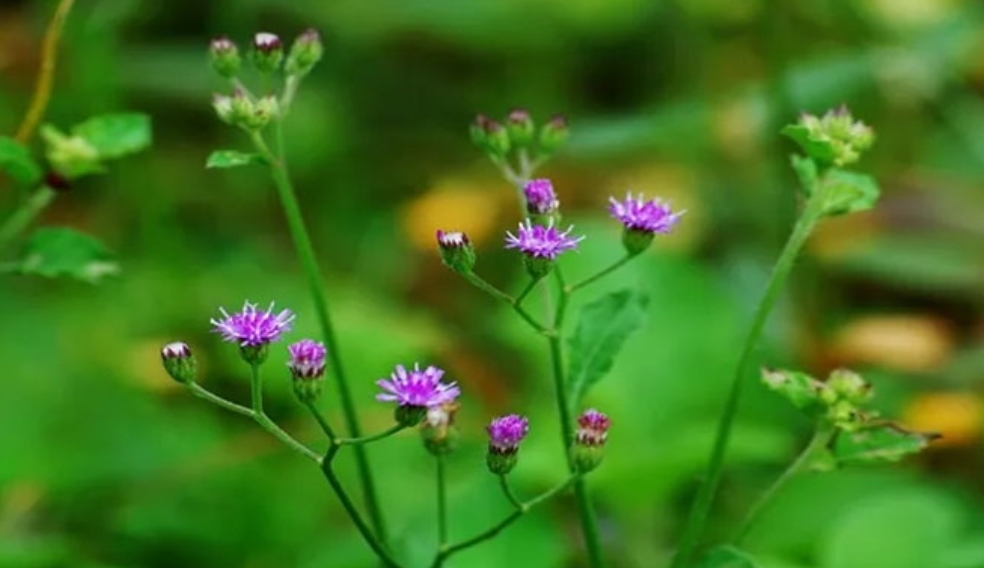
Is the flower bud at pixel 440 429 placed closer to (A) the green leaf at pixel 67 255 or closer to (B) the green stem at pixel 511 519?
(B) the green stem at pixel 511 519

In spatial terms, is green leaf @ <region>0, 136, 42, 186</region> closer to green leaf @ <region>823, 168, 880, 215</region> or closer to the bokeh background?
the bokeh background

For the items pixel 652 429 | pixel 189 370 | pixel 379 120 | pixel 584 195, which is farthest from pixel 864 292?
pixel 189 370

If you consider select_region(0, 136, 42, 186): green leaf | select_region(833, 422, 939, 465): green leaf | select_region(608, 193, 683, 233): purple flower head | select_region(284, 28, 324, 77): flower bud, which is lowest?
select_region(833, 422, 939, 465): green leaf

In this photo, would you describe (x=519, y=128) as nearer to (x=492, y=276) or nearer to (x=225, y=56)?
(x=225, y=56)

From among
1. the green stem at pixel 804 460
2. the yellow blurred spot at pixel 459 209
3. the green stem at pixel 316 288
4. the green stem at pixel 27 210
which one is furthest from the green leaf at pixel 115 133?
the yellow blurred spot at pixel 459 209

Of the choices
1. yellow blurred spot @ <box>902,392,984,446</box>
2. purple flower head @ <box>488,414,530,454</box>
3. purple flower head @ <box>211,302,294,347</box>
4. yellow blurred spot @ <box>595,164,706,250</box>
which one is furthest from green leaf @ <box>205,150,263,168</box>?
yellow blurred spot @ <box>595,164,706,250</box>

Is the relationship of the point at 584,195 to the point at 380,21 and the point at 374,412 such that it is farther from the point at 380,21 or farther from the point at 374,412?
the point at 374,412

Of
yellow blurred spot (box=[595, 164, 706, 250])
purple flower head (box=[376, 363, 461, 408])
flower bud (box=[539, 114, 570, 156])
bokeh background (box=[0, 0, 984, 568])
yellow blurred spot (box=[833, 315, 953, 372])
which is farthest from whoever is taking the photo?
yellow blurred spot (box=[595, 164, 706, 250])
